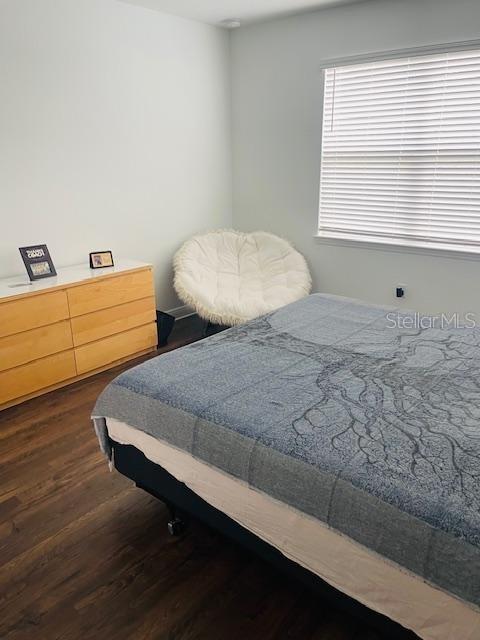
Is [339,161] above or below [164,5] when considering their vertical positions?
below

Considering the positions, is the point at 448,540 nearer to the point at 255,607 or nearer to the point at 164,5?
the point at 255,607

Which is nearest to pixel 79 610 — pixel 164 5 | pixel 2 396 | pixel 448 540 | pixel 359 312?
pixel 448 540

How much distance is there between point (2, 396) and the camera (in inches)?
109

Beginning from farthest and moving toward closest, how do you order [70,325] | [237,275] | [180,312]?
1. [180,312]
2. [237,275]
3. [70,325]

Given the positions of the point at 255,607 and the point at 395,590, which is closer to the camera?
the point at 395,590

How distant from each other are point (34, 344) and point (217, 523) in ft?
5.86

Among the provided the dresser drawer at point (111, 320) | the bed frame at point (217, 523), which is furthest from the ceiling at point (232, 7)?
the bed frame at point (217, 523)

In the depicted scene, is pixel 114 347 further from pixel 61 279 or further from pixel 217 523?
pixel 217 523

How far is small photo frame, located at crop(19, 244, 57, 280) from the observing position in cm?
299

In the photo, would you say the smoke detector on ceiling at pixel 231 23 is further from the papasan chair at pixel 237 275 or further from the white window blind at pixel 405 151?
the papasan chair at pixel 237 275

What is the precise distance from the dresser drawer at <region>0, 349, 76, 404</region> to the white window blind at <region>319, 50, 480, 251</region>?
2409mm

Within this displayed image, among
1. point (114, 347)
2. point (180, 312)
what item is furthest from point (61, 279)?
point (180, 312)

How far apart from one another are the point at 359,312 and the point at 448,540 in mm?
1638

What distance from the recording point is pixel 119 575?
66.3 inches
